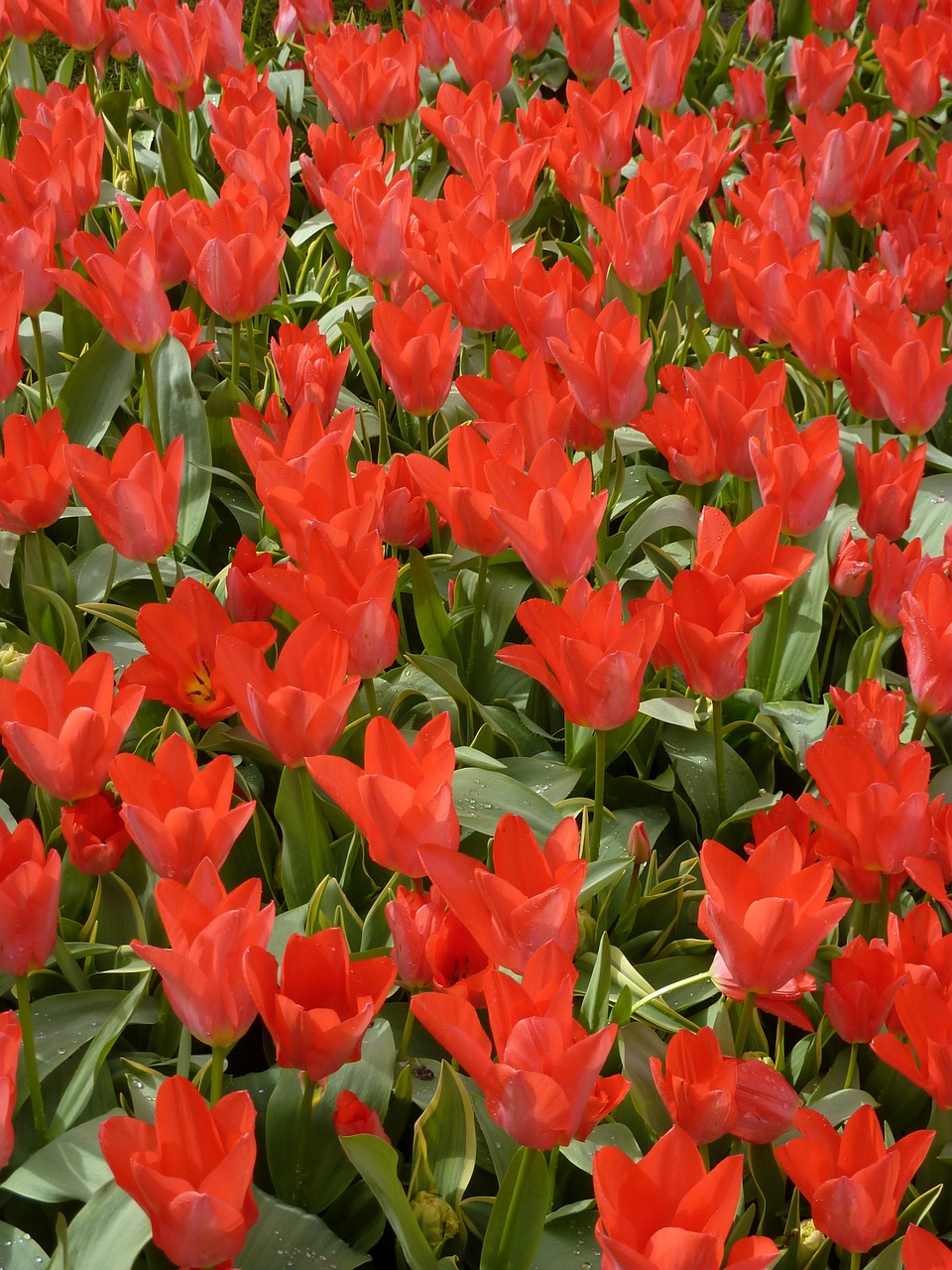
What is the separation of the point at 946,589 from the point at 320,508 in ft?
1.67

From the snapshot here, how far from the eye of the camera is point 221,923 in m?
0.75

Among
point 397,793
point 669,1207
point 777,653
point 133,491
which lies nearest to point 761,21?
point 777,653

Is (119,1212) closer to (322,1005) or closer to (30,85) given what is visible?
(322,1005)

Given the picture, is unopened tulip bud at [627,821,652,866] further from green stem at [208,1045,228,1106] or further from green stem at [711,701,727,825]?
green stem at [208,1045,228,1106]

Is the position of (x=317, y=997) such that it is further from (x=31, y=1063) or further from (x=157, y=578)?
(x=157, y=578)

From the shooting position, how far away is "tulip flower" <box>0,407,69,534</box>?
1.21m

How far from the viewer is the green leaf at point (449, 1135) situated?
0.87m

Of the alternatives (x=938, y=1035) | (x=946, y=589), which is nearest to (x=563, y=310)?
(x=946, y=589)

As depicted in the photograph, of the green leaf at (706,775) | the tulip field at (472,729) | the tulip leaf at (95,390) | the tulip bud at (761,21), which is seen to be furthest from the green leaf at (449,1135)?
the tulip bud at (761,21)

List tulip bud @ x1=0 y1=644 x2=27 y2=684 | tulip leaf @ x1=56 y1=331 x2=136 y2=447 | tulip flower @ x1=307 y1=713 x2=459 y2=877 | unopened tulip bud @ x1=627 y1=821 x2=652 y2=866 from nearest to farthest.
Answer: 1. tulip flower @ x1=307 y1=713 x2=459 y2=877
2. unopened tulip bud @ x1=627 y1=821 x2=652 y2=866
3. tulip bud @ x1=0 y1=644 x2=27 y2=684
4. tulip leaf @ x1=56 y1=331 x2=136 y2=447

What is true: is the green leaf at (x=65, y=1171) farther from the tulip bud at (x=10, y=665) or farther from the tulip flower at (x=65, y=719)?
the tulip bud at (x=10, y=665)

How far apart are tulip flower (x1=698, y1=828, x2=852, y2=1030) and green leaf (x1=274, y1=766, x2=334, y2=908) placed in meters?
0.36

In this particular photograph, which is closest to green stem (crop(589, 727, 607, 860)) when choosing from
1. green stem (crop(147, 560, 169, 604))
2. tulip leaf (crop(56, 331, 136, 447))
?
green stem (crop(147, 560, 169, 604))

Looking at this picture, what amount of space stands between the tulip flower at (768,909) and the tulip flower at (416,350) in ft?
2.36
